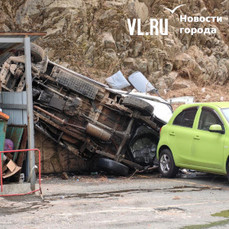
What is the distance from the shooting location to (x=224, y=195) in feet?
30.3

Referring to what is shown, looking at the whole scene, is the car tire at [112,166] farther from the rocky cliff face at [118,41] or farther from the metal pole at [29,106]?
the rocky cliff face at [118,41]

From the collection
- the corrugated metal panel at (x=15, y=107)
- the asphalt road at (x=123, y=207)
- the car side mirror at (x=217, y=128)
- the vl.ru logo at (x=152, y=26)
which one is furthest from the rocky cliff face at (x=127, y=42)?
the asphalt road at (x=123, y=207)

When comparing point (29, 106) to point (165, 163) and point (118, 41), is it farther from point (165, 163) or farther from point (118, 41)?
point (118, 41)

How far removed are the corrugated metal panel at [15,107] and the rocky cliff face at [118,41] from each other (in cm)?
1247

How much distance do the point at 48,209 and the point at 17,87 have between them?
6.61m

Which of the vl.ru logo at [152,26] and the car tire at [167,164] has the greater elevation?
the vl.ru logo at [152,26]

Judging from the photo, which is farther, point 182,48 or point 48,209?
point 182,48

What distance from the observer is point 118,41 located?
2523 cm

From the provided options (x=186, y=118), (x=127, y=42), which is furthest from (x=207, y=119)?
(x=127, y=42)

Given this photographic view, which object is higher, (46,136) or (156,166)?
(46,136)

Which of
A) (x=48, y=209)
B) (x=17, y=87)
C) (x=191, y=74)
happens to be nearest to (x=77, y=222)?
(x=48, y=209)

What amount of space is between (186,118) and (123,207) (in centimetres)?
477

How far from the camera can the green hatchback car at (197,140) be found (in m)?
10.6

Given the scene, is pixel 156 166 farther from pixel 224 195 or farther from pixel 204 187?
pixel 224 195
